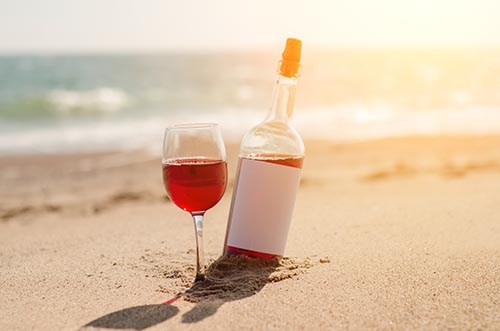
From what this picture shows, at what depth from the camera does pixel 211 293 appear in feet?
7.38

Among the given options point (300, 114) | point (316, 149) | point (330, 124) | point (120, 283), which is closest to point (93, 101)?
point (300, 114)

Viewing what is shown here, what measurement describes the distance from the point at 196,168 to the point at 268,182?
32 cm

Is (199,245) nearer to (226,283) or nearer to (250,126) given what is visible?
(226,283)

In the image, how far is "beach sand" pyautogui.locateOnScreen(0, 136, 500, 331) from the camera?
201 centimetres

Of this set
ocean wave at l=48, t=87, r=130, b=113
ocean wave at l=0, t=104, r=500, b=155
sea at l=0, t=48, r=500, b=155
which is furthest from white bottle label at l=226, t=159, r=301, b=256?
ocean wave at l=48, t=87, r=130, b=113

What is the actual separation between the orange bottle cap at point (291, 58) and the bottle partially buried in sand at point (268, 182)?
0.15ft

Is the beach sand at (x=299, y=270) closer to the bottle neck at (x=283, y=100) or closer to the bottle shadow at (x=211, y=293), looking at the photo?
the bottle shadow at (x=211, y=293)

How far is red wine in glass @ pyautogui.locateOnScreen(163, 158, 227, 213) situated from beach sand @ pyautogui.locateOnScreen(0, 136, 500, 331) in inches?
12.2

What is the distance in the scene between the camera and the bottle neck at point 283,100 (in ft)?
8.05

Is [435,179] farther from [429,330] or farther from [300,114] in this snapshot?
[300,114]

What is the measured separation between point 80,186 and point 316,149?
3964mm

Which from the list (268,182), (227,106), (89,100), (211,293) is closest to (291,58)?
(268,182)

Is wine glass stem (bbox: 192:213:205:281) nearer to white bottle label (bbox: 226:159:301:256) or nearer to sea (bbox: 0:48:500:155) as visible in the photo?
white bottle label (bbox: 226:159:301:256)

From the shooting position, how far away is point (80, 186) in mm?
7641
